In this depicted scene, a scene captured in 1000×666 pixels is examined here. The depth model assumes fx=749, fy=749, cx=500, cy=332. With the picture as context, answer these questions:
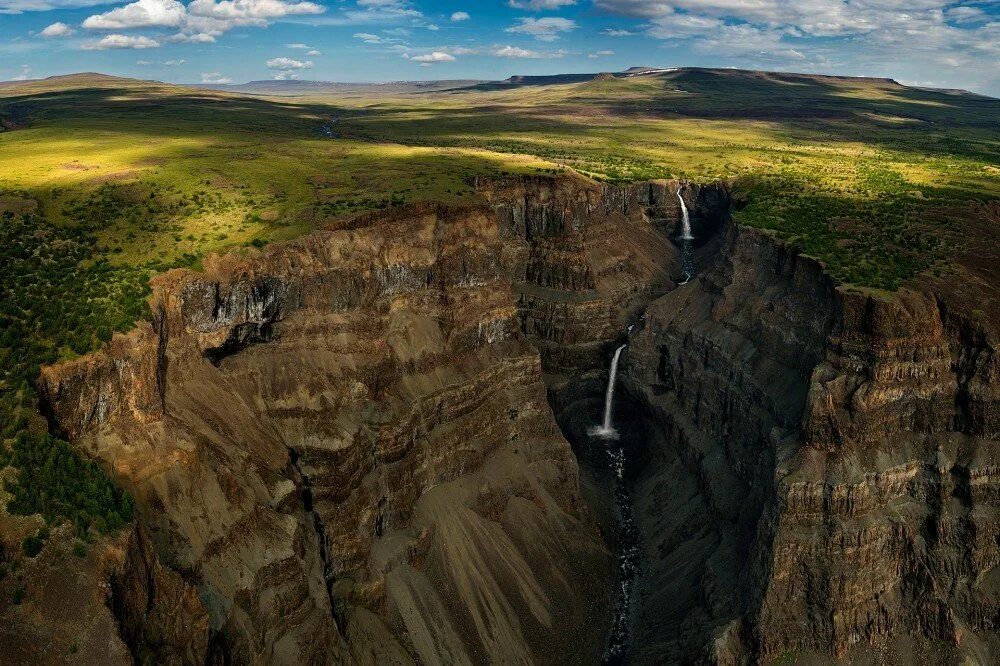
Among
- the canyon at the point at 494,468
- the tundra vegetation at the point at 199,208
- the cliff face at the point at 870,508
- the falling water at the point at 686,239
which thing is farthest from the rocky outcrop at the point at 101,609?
the falling water at the point at 686,239

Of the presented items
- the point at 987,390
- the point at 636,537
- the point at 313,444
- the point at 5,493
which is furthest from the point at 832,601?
the point at 5,493

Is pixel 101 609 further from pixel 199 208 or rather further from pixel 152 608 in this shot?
pixel 199 208

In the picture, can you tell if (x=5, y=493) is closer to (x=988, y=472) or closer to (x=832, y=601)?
(x=832, y=601)

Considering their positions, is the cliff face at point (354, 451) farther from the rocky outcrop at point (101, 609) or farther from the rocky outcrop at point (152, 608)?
the rocky outcrop at point (101, 609)

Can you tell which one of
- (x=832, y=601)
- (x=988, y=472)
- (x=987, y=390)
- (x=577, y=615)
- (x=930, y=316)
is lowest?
(x=577, y=615)

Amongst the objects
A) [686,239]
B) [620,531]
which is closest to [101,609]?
[620,531]

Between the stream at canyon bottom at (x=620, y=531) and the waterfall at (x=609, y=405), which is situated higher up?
the waterfall at (x=609, y=405)
